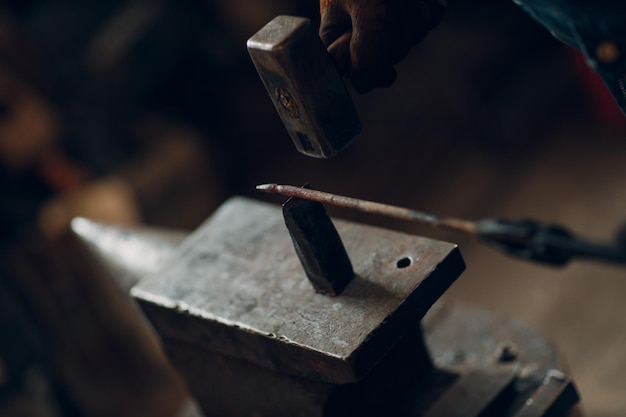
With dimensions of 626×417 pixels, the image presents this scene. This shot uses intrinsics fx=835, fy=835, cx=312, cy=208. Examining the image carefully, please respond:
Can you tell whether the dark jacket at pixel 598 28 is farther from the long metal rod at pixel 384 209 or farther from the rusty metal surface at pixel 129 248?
the rusty metal surface at pixel 129 248

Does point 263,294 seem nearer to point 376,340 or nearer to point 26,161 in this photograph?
point 376,340

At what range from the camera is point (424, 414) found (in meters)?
1.54

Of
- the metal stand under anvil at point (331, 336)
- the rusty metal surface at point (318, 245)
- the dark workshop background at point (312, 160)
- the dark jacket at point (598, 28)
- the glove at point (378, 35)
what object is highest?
the glove at point (378, 35)

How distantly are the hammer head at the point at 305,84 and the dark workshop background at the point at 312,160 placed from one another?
208cm

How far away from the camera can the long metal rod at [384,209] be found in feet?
3.77

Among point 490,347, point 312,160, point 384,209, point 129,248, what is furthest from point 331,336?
point 312,160

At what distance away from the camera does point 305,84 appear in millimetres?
1339

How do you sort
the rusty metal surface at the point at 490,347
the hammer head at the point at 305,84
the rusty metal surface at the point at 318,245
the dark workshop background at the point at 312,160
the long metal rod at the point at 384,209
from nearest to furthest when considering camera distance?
the long metal rod at the point at 384,209, the hammer head at the point at 305,84, the rusty metal surface at the point at 318,245, the rusty metal surface at the point at 490,347, the dark workshop background at the point at 312,160

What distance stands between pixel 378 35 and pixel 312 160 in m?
3.26

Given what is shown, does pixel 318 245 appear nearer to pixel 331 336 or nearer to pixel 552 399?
pixel 331 336

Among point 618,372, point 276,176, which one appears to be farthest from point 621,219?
point 276,176

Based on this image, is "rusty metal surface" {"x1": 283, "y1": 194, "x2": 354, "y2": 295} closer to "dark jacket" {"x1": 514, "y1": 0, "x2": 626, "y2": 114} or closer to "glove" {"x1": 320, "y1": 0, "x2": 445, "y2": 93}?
"glove" {"x1": 320, "y1": 0, "x2": 445, "y2": 93}

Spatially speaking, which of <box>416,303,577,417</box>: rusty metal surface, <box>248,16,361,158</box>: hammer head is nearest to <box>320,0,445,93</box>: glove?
<box>248,16,361,158</box>: hammer head

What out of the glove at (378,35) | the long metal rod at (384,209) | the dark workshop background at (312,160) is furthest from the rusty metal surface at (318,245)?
the dark workshop background at (312,160)
